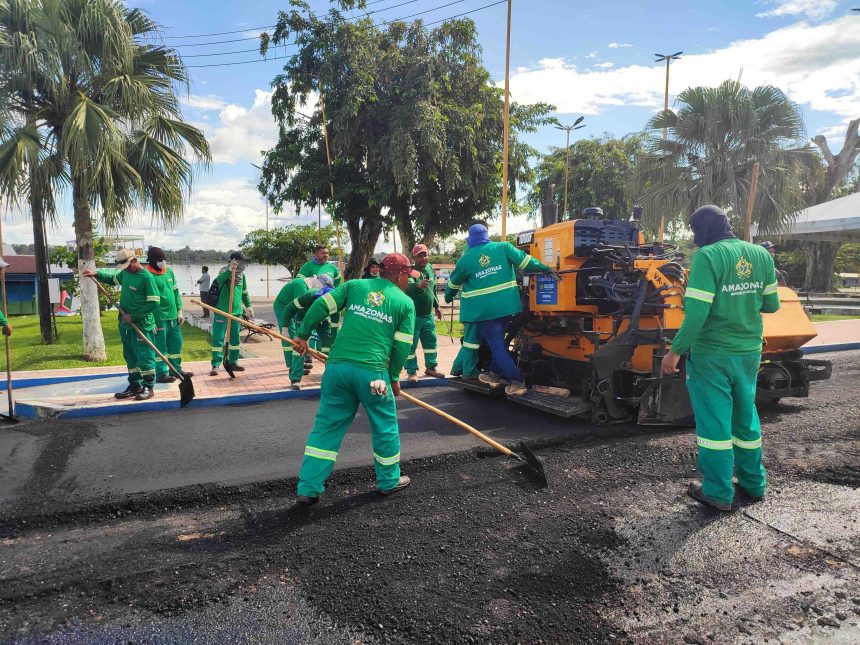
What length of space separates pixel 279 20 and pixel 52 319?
9689 mm

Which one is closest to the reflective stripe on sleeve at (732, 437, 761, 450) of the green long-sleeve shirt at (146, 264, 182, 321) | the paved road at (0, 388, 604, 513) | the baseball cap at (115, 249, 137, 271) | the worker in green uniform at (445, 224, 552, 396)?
the paved road at (0, 388, 604, 513)

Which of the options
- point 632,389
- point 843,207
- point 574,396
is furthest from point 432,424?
point 843,207

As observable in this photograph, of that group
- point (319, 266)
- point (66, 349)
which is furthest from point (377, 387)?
point (66, 349)

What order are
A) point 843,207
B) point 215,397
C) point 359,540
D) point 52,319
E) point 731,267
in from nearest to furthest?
point 359,540 < point 731,267 < point 215,397 < point 52,319 < point 843,207

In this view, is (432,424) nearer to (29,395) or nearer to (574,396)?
(574,396)

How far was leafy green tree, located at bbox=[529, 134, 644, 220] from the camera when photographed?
30.5 m

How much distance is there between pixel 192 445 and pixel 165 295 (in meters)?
2.87

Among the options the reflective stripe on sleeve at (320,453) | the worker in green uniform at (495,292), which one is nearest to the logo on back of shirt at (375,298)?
the reflective stripe on sleeve at (320,453)

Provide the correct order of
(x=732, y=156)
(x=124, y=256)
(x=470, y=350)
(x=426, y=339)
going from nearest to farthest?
(x=470, y=350), (x=124, y=256), (x=426, y=339), (x=732, y=156)

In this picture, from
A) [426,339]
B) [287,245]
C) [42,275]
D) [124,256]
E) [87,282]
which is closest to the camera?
[124,256]

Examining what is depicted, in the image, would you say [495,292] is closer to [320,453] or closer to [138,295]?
[320,453]

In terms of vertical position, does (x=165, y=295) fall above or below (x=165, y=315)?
above

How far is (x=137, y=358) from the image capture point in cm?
667

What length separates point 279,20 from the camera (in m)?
15.6
